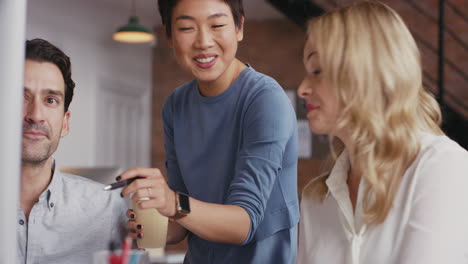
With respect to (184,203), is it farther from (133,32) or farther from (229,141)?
(133,32)

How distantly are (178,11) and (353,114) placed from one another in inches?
18.3

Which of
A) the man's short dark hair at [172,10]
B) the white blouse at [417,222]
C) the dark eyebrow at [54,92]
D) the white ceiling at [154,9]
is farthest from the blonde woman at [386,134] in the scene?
the white ceiling at [154,9]

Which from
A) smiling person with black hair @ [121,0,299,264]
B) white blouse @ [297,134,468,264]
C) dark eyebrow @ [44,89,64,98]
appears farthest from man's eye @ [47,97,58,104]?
white blouse @ [297,134,468,264]

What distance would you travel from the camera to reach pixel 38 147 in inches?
46.4

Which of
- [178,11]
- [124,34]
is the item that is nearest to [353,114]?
[178,11]

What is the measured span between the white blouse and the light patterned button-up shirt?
434 millimetres

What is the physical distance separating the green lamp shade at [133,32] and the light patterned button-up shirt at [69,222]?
11.4ft

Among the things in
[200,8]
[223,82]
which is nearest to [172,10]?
[200,8]

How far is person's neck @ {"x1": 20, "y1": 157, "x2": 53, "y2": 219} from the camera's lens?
122cm

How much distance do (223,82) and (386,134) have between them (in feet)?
1.47

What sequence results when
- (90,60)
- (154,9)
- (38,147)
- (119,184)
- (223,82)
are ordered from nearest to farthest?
1. (119,184)
2. (38,147)
3. (223,82)
4. (90,60)
5. (154,9)

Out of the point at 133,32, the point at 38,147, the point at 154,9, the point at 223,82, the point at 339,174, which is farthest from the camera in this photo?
the point at 154,9

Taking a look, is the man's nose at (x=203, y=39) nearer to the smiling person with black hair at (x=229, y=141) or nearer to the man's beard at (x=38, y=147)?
the smiling person with black hair at (x=229, y=141)

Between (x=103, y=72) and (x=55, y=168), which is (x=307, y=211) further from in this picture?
(x=103, y=72)
